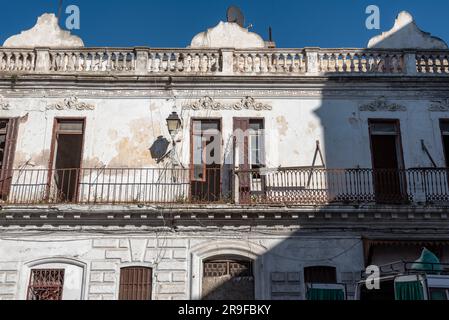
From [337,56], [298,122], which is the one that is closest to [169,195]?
[298,122]

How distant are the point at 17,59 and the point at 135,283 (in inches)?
290

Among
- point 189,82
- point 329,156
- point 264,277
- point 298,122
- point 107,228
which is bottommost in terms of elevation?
point 264,277

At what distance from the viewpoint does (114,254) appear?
1465 cm

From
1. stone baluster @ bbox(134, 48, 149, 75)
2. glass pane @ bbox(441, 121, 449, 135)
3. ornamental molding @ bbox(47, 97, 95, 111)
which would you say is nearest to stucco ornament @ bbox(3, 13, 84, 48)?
stone baluster @ bbox(134, 48, 149, 75)

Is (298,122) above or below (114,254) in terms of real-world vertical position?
above

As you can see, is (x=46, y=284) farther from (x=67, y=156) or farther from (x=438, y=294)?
(x=438, y=294)

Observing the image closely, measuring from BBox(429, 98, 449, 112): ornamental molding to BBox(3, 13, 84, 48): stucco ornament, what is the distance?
33.3ft

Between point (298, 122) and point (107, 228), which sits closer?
point (107, 228)

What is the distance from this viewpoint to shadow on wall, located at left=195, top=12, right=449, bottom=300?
1451cm

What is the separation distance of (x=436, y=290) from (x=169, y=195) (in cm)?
726

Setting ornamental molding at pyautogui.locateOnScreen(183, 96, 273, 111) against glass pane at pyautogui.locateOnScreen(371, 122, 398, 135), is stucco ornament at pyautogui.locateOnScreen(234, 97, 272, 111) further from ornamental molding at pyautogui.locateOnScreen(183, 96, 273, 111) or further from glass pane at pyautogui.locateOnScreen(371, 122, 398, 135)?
glass pane at pyautogui.locateOnScreen(371, 122, 398, 135)

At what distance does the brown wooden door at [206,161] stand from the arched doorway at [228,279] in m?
1.64

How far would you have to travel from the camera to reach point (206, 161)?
15977 mm

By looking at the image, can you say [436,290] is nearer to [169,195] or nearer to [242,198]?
[242,198]
